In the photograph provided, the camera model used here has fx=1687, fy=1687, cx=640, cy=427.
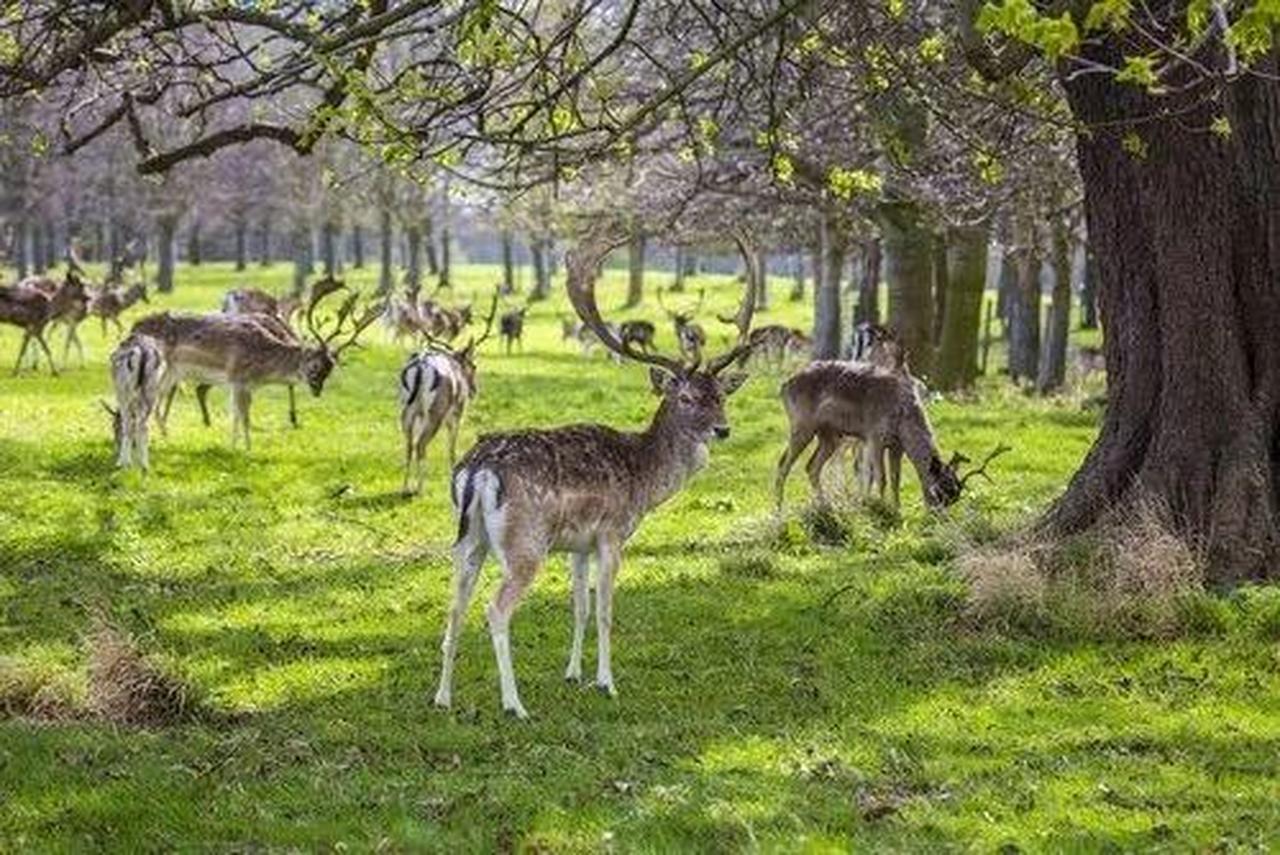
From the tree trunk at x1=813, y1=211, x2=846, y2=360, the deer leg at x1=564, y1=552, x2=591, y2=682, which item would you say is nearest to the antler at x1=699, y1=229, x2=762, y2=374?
the deer leg at x1=564, y1=552, x2=591, y2=682

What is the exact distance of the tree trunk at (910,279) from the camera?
25219 mm

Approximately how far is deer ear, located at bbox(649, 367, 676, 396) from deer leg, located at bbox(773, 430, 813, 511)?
203 inches

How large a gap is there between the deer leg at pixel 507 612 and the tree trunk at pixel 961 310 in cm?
1894

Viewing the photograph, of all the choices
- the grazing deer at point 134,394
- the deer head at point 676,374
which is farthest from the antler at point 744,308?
the grazing deer at point 134,394

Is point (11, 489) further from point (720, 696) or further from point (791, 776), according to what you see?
point (791, 776)

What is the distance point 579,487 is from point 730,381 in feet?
5.85

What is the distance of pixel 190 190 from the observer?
63594 millimetres

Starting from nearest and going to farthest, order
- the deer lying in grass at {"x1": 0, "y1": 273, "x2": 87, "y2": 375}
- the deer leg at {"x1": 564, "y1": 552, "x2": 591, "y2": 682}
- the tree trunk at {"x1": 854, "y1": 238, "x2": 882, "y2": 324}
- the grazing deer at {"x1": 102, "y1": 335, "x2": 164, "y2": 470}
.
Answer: the deer leg at {"x1": 564, "y1": 552, "x2": 591, "y2": 682} < the grazing deer at {"x1": 102, "y1": 335, "x2": 164, "y2": 470} < the deer lying in grass at {"x1": 0, "y1": 273, "x2": 87, "y2": 375} < the tree trunk at {"x1": 854, "y1": 238, "x2": 882, "y2": 324}

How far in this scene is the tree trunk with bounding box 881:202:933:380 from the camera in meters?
25.2

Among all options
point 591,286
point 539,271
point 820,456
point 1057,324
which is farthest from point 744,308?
point 539,271

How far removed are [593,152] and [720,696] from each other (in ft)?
10.4

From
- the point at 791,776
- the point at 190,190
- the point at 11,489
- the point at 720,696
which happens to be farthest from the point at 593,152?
the point at 190,190

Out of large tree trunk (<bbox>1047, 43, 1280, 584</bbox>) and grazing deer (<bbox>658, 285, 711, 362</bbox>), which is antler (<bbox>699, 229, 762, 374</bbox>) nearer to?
grazing deer (<bbox>658, 285, 711, 362</bbox>)

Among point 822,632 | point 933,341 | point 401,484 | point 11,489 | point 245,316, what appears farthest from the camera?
point 933,341
